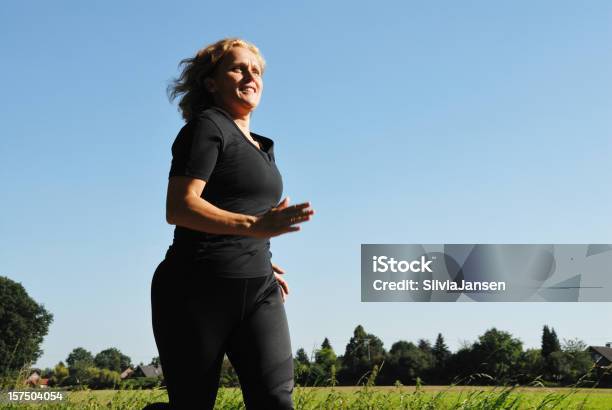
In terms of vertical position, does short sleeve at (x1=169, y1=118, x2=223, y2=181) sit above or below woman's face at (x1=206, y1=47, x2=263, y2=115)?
below

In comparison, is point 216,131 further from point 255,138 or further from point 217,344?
point 217,344

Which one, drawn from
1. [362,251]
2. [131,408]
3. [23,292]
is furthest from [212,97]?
[23,292]

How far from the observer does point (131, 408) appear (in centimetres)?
786

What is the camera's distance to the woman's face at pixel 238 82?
350cm

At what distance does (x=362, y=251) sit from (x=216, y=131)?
69.0 ft

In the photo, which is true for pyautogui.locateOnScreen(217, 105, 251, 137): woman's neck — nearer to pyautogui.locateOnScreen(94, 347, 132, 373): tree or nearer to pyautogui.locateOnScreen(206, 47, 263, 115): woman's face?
pyautogui.locateOnScreen(206, 47, 263, 115): woman's face

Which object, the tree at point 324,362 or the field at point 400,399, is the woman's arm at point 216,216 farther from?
the field at point 400,399

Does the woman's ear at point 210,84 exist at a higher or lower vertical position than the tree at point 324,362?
higher

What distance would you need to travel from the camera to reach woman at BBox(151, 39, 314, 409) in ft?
10.5

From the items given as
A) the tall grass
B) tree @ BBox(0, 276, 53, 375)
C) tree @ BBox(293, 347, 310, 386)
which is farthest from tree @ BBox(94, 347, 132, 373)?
tree @ BBox(0, 276, 53, 375)

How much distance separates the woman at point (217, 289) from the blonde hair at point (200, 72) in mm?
291

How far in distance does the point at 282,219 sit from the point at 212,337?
726 mm

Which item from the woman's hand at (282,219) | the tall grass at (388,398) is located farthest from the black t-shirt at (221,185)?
the tall grass at (388,398)

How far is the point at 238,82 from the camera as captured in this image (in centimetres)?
351
